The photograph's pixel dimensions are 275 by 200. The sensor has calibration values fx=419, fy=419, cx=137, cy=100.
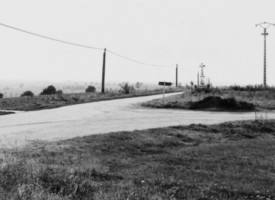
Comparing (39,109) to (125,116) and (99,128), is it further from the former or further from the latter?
(99,128)

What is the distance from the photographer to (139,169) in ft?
28.3

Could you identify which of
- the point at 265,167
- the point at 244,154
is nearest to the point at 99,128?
the point at 244,154

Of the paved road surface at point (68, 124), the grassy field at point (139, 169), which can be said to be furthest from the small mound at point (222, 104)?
the grassy field at point (139, 169)

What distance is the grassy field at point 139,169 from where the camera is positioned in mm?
6301

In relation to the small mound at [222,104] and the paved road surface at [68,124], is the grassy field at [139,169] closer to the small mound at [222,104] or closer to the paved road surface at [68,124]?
the paved road surface at [68,124]

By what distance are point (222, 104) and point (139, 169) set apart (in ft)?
59.2

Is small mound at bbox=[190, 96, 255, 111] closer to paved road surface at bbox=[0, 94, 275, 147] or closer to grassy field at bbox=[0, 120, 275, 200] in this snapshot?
paved road surface at bbox=[0, 94, 275, 147]

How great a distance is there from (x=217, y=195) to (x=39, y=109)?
17517 millimetres

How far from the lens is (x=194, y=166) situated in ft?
30.5

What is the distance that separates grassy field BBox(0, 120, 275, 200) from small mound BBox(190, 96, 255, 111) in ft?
34.8

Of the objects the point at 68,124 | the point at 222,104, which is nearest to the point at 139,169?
the point at 68,124

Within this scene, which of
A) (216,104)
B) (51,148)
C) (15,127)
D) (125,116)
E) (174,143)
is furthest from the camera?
(216,104)

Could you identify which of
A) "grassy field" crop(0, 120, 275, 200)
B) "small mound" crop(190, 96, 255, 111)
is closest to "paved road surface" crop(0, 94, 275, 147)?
"grassy field" crop(0, 120, 275, 200)

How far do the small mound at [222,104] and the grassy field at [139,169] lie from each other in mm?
10598
